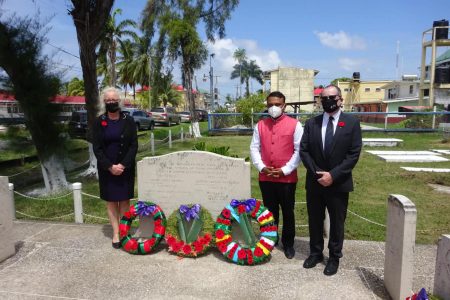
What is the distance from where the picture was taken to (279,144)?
13.1 feet

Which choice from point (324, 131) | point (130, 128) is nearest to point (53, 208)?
point (130, 128)

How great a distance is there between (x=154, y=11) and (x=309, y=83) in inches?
1376

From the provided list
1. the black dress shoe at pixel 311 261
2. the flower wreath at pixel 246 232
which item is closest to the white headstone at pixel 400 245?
the black dress shoe at pixel 311 261

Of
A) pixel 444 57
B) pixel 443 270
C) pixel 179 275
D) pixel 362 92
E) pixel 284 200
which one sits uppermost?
pixel 444 57

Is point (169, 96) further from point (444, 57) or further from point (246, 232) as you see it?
point (246, 232)

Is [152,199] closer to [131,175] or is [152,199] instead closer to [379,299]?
[131,175]

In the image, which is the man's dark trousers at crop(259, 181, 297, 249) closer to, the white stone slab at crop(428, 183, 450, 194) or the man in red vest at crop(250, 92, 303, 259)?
the man in red vest at crop(250, 92, 303, 259)

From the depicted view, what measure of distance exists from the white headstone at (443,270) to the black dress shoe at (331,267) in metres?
0.95

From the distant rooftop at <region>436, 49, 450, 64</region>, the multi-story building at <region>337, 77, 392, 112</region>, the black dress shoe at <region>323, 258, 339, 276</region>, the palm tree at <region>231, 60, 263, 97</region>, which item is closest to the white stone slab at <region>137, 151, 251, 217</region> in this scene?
the black dress shoe at <region>323, 258, 339, 276</region>

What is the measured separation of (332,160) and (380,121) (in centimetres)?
2441

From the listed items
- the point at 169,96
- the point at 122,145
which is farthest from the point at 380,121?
the point at 169,96

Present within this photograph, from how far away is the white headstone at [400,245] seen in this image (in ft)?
9.77

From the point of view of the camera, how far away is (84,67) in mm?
8469

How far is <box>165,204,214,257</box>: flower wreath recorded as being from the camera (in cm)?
425
